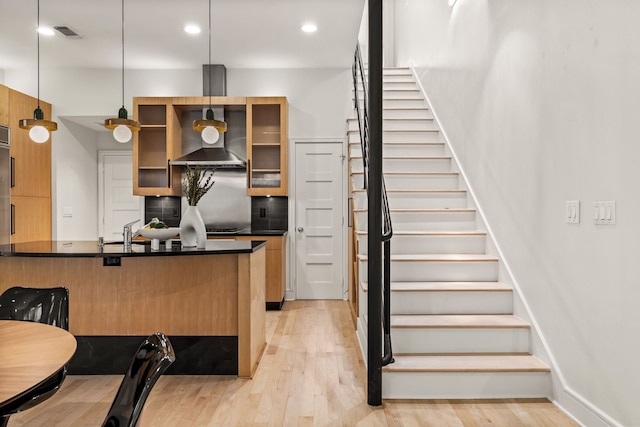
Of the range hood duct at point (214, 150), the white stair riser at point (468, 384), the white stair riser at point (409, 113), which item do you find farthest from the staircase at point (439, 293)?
the range hood duct at point (214, 150)

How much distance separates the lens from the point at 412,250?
4.04m

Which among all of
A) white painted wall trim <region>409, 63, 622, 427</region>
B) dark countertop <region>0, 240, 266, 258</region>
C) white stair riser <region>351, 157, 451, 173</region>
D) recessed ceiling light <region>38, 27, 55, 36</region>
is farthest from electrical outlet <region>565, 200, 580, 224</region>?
recessed ceiling light <region>38, 27, 55, 36</region>

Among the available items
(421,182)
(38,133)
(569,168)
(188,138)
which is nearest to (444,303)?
(569,168)

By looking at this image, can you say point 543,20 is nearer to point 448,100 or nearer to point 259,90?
point 448,100

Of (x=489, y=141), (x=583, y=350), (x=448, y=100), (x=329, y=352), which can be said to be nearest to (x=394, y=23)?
(x=448, y=100)

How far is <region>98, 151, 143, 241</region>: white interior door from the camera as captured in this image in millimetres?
7000

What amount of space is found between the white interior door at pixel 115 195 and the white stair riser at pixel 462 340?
510 cm

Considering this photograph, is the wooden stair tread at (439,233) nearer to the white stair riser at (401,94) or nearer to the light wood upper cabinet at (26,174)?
the white stair riser at (401,94)

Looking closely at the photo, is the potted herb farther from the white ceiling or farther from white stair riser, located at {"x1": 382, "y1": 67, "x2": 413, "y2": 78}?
white stair riser, located at {"x1": 382, "y1": 67, "x2": 413, "y2": 78}

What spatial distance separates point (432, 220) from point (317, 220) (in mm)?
Answer: 2286

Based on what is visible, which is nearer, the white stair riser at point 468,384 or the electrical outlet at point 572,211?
the electrical outlet at point 572,211

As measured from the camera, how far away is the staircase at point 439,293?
2.96 m

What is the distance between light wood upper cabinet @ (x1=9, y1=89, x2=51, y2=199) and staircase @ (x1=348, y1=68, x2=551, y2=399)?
400cm

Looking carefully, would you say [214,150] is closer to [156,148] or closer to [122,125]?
[156,148]
